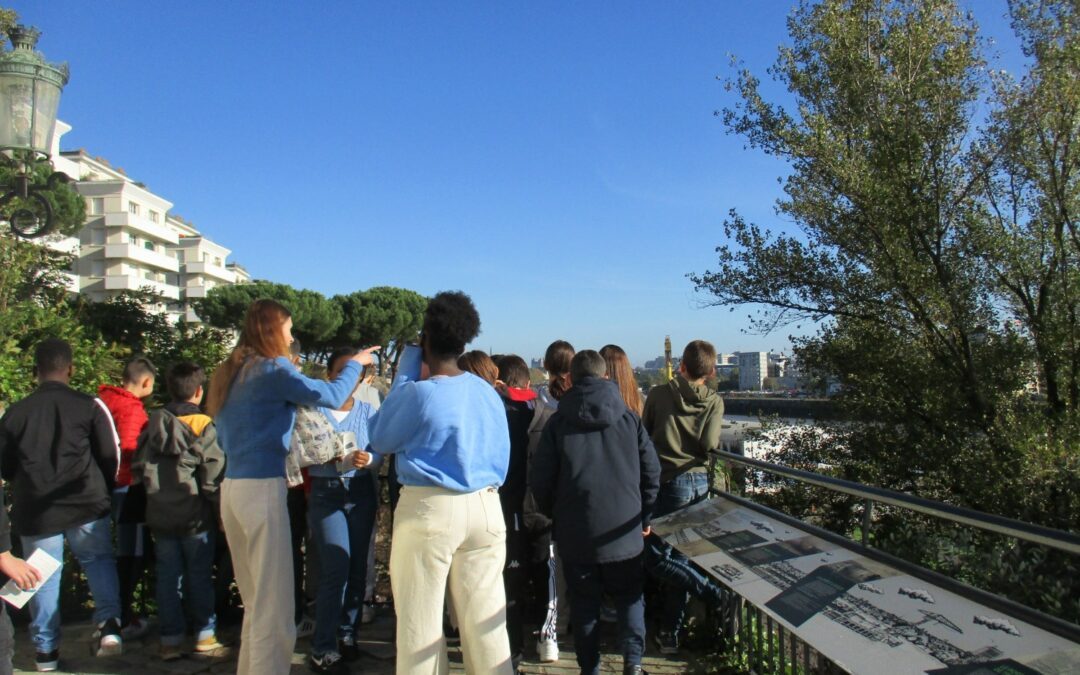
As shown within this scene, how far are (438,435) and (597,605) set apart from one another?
1.37m

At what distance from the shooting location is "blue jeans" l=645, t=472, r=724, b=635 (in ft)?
14.7

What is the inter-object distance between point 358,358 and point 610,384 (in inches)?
51.7

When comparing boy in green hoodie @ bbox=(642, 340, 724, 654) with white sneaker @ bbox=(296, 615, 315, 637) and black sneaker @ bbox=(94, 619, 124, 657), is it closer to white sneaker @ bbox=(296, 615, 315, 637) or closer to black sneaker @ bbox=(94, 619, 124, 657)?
white sneaker @ bbox=(296, 615, 315, 637)

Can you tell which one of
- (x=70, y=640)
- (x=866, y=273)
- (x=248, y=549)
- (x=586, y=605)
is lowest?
(x=70, y=640)

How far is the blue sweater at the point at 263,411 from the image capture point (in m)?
3.58

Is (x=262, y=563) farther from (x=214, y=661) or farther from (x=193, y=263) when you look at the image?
(x=193, y=263)

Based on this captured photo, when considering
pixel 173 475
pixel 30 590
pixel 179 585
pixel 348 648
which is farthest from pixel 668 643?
pixel 30 590

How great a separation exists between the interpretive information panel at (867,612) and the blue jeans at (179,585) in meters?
2.93

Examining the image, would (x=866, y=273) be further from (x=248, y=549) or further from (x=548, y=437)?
(x=248, y=549)

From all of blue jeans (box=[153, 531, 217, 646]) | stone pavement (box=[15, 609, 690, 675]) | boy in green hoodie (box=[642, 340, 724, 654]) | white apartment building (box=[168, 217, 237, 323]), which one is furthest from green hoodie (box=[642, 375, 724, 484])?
white apartment building (box=[168, 217, 237, 323])

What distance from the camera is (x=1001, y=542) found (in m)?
3.73

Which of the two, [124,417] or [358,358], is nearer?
[358,358]

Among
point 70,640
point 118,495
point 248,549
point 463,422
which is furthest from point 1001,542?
point 70,640

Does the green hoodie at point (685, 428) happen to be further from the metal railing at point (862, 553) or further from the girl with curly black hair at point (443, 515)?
the girl with curly black hair at point (443, 515)
